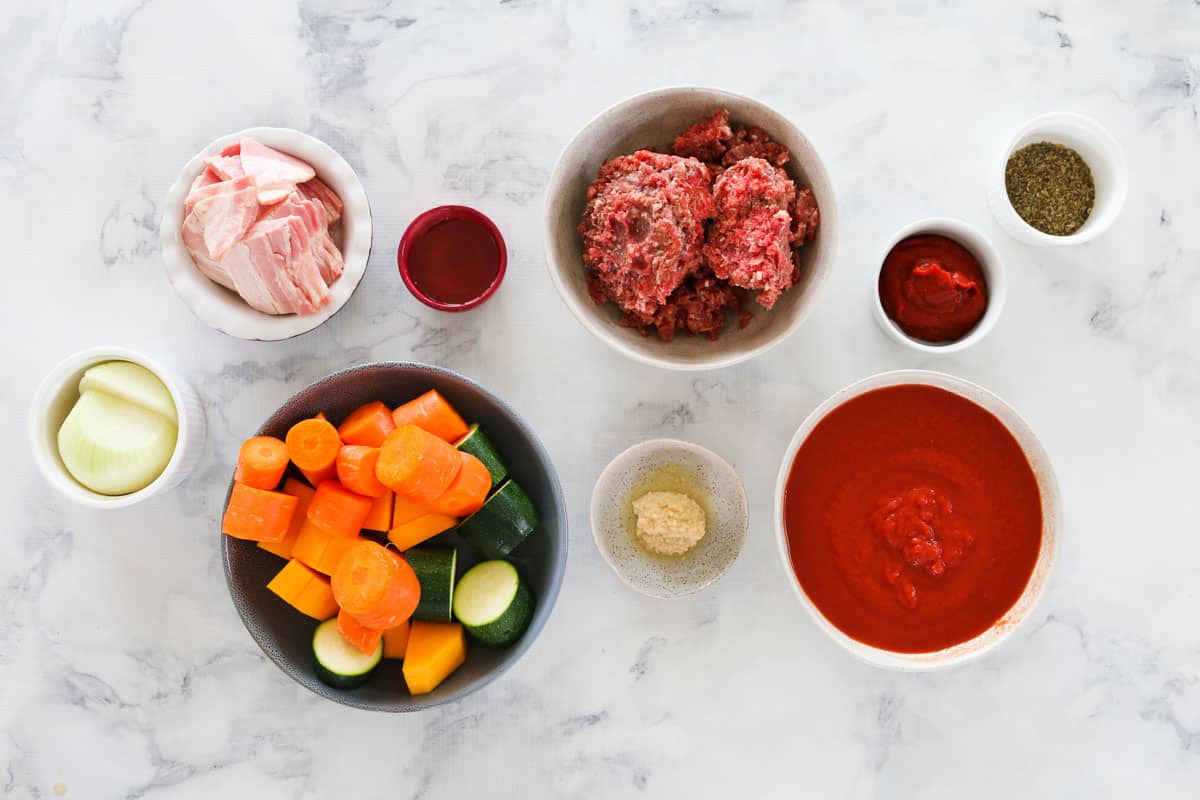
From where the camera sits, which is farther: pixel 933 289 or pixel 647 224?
pixel 933 289

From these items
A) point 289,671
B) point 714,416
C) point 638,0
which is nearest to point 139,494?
point 289,671

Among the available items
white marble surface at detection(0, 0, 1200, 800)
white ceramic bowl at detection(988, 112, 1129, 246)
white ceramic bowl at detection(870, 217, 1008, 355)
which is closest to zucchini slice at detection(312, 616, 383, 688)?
white marble surface at detection(0, 0, 1200, 800)

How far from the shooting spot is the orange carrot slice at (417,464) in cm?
192

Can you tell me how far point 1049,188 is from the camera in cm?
235

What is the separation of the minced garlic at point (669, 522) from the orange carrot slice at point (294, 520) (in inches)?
32.1

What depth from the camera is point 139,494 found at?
7.04 feet

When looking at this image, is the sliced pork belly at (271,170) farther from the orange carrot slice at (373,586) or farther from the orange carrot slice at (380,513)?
the orange carrot slice at (373,586)

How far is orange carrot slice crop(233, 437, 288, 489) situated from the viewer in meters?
1.99

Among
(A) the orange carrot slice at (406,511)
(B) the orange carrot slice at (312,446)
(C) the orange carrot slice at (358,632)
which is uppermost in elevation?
(B) the orange carrot slice at (312,446)

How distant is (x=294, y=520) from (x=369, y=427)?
29cm

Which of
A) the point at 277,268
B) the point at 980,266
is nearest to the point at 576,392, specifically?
the point at 277,268

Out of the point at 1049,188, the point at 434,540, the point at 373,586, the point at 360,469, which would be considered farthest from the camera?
the point at 1049,188

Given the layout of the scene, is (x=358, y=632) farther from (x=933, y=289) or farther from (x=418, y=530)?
(x=933, y=289)

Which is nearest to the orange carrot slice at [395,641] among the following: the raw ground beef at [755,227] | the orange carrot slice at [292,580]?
the orange carrot slice at [292,580]
